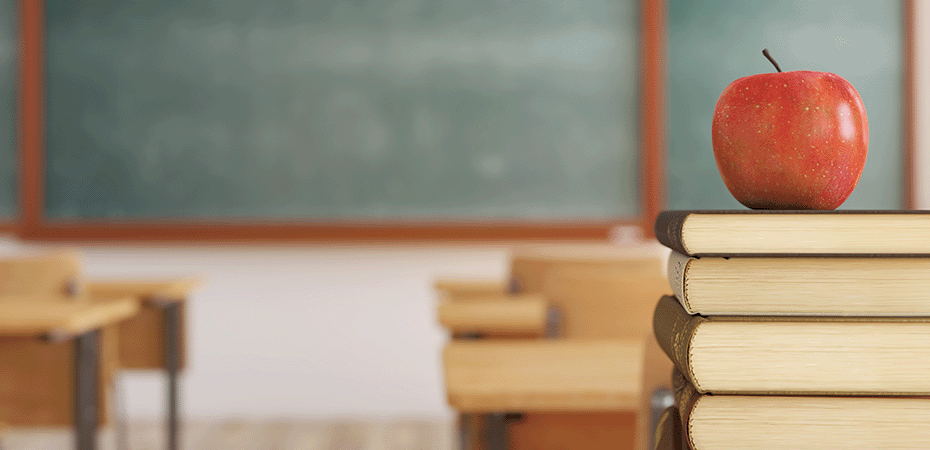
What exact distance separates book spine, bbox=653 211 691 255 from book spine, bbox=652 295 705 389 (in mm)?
35

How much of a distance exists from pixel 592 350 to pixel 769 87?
0.58 metres

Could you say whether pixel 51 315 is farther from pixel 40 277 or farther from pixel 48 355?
pixel 40 277

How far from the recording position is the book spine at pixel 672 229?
0.37 meters

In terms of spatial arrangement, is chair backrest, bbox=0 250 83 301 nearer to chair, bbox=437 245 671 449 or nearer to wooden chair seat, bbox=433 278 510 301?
wooden chair seat, bbox=433 278 510 301

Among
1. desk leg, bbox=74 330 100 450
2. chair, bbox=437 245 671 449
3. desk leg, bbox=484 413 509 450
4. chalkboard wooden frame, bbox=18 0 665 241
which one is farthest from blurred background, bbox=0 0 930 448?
desk leg, bbox=484 413 509 450

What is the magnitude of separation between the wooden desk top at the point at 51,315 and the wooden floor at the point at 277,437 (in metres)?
1.29

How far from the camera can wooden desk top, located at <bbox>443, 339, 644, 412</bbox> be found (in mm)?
773

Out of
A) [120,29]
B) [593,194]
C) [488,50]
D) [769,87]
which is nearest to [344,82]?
[488,50]

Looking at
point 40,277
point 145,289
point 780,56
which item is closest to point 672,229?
point 40,277

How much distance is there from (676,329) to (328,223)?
311cm

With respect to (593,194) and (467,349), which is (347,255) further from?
(467,349)

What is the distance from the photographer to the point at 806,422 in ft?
1.18

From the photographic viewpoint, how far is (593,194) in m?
3.46

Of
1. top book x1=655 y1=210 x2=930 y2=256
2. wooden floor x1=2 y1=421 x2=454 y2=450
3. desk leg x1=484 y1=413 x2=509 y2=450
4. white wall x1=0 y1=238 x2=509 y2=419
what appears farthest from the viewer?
white wall x1=0 y1=238 x2=509 y2=419
